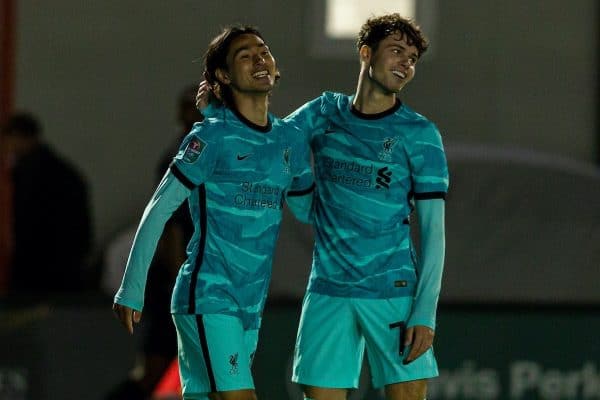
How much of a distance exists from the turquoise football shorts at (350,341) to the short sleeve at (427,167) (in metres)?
0.29

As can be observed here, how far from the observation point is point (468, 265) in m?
9.03

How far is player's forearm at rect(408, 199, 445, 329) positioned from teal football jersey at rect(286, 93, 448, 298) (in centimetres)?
6

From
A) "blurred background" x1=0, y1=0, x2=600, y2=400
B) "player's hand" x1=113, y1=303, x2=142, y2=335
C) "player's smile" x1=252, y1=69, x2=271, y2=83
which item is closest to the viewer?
"player's hand" x1=113, y1=303, x2=142, y2=335

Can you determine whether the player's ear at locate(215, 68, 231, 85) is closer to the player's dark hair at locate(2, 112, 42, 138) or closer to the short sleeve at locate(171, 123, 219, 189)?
the short sleeve at locate(171, 123, 219, 189)

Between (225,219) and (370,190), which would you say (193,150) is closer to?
(225,219)

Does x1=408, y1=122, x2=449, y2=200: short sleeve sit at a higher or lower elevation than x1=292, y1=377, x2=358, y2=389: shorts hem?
higher

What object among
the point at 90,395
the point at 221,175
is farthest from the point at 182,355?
the point at 90,395

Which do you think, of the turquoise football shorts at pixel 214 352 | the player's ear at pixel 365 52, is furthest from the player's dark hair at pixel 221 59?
the turquoise football shorts at pixel 214 352

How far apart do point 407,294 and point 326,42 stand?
5.69 meters

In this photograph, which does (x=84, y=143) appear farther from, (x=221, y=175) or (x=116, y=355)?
(x=221, y=175)

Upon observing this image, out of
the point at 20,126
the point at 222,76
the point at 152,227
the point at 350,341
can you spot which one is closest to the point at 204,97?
the point at 222,76

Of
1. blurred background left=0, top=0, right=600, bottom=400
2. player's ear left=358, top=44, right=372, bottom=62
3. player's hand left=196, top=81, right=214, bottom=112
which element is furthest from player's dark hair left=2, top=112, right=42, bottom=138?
player's ear left=358, top=44, right=372, bottom=62

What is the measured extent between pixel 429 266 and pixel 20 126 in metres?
4.47

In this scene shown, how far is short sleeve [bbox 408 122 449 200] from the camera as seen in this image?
4.67 metres
